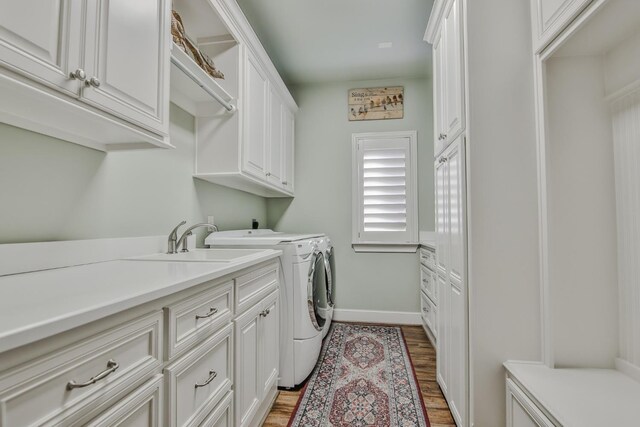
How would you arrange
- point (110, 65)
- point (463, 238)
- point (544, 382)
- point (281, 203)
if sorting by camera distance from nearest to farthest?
point (110, 65) < point (544, 382) < point (463, 238) < point (281, 203)

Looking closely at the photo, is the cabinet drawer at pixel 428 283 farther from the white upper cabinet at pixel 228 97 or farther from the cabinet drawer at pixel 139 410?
the cabinet drawer at pixel 139 410

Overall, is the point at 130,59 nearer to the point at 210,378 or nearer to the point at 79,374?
the point at 79,374

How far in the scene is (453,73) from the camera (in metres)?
1.66

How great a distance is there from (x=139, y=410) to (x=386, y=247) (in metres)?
2.85

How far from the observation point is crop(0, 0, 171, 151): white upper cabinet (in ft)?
2.46

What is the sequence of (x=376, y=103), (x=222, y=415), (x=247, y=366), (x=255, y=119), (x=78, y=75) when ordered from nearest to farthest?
(x=78, y=75) < (x=222, y=415) < (x=247, y=366) < (x=255, y=119) < (x=376, y=103)

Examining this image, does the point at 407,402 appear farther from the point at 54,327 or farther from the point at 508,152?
the point at 54,327

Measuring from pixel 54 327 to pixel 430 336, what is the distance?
2813mm

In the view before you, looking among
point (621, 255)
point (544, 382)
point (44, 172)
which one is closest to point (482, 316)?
point (544, 382)

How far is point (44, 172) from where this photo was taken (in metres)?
1.10

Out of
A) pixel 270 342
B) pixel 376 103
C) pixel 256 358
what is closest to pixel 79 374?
pixel 256 358

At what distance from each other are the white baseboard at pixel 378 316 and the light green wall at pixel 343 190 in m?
0.05

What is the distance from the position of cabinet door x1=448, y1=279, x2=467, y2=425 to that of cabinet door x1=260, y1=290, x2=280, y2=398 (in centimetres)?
100

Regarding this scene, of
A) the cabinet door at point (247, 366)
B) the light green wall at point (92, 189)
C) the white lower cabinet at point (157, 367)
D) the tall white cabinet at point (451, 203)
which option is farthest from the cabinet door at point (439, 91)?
the light green wall at point (92, 189)
